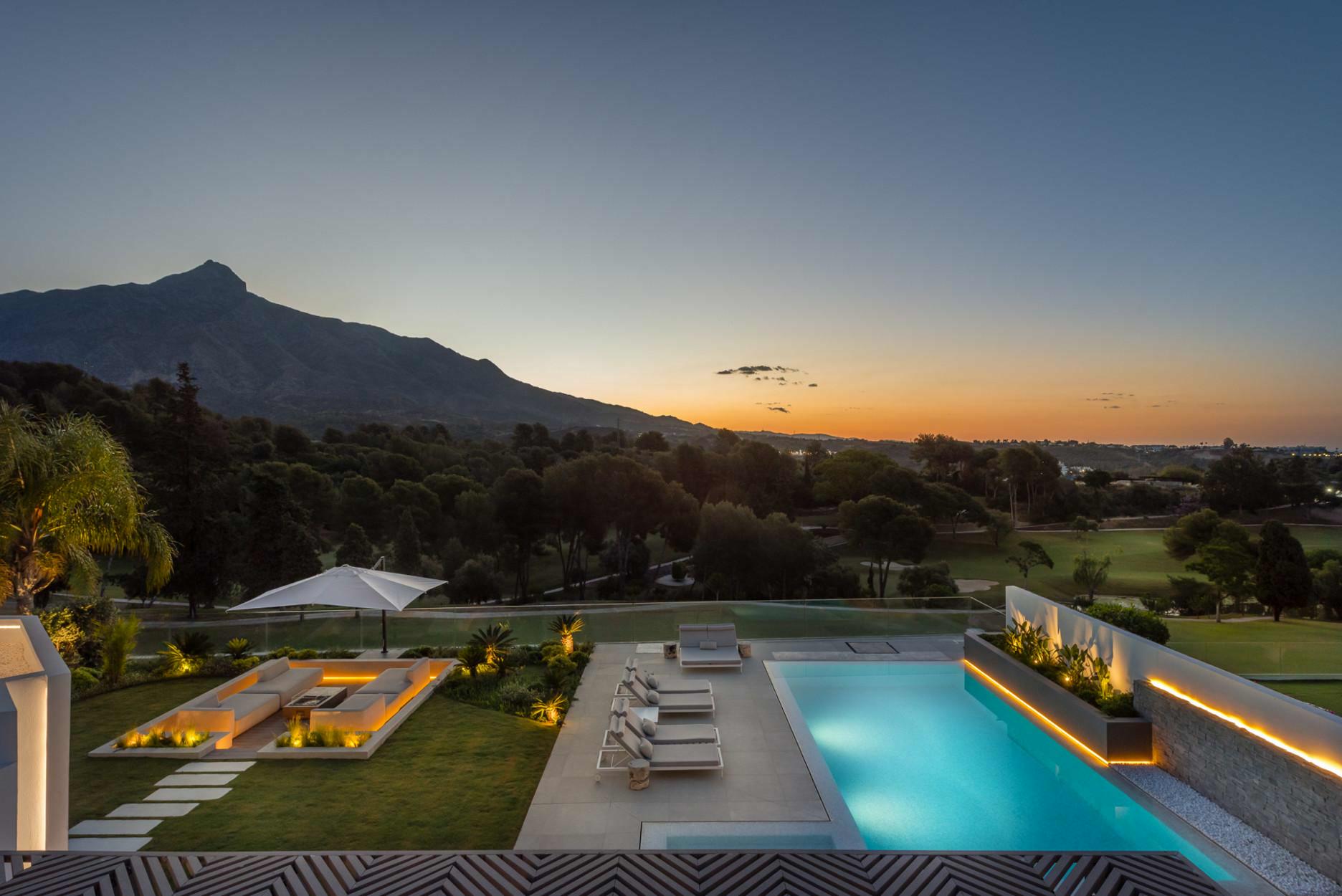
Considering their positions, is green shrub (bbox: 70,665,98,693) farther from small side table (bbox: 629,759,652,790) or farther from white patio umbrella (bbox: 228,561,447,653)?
small side table (bbox: 629,759,652,790)

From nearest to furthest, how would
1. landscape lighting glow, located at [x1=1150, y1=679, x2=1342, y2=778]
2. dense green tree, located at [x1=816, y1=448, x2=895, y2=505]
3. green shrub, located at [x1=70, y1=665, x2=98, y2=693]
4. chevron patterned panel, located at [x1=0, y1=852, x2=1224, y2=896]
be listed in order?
1. chevron patterned panel, located at [x1=0, y1=852, x2=1224, y2=896]
2. landscape lighting glow, located at [x1=1150, y1=679, x2=1342, y2=778]
3. green shrub, located at [x1=70, y1=665, x2=98, y2=693]
4. dense green tree, located at [x1=816, y1=448, x2=895, y2=505]

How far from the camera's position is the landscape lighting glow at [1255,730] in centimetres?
604

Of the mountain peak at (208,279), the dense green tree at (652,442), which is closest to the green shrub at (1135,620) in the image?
the dense green tree at (652,442)

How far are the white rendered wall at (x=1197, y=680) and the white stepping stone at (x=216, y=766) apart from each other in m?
11.4

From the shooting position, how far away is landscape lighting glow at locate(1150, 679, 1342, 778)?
19.8ft

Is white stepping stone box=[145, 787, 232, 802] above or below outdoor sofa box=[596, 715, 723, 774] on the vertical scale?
below

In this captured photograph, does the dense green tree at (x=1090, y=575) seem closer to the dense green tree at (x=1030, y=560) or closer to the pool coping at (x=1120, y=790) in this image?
the dense green tree at (x=1030, y=560)

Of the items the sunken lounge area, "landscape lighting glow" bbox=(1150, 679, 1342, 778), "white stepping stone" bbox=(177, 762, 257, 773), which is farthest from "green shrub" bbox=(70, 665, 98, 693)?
"landscape lighting glow" bbox=(1150, 679, 1342, 778)

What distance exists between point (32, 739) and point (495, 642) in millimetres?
7818

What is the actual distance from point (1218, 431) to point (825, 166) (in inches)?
1381

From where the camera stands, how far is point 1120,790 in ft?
25.3

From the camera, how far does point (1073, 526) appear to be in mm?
46438

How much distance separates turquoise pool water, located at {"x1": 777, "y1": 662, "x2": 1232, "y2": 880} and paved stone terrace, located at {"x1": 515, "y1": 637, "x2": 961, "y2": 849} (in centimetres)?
70

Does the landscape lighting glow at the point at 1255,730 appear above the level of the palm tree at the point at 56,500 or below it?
below
